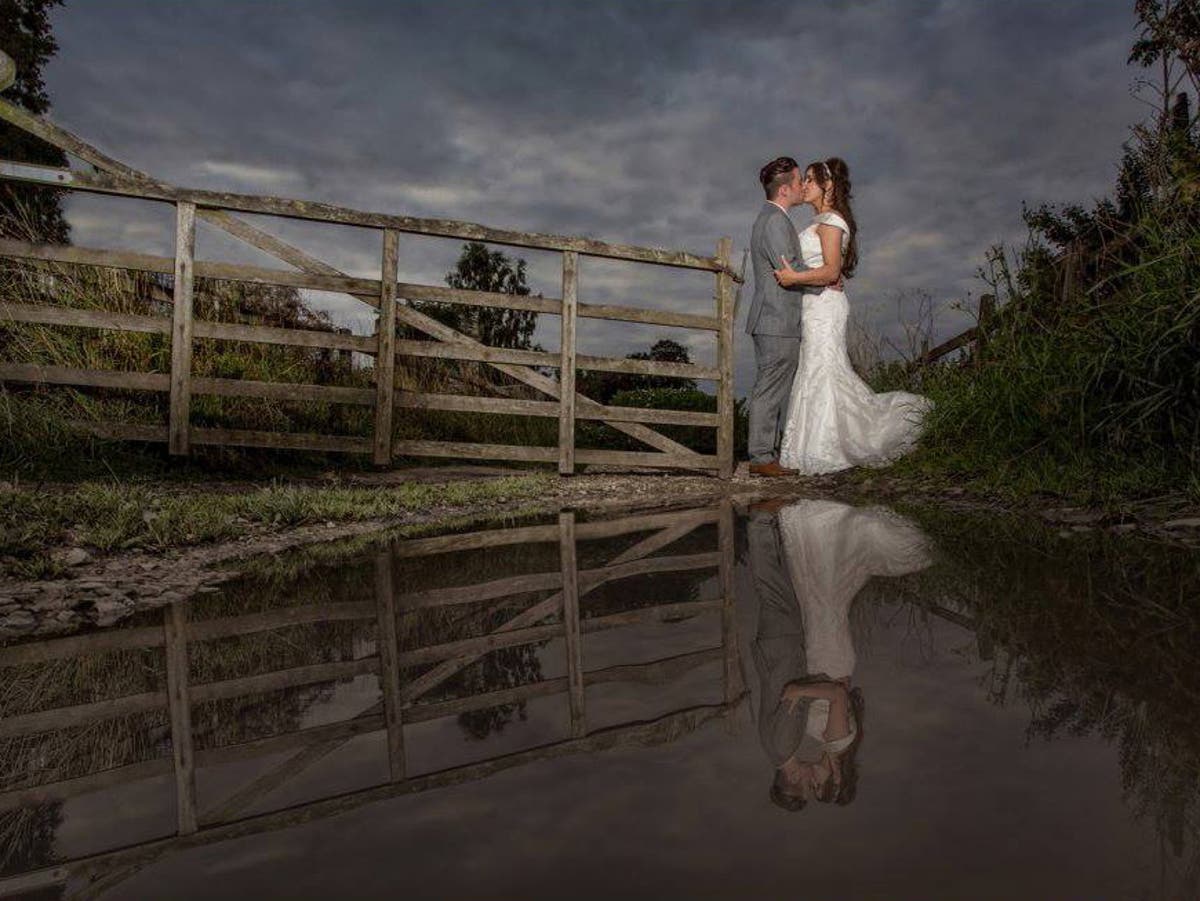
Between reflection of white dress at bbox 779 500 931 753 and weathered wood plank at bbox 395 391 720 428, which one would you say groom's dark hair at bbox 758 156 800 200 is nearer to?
weathered wood plank at bbox 395 391 720 428

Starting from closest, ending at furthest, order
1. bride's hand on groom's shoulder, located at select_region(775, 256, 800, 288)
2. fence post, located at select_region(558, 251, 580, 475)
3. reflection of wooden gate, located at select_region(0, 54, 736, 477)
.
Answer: reflection of wooden gate, located at select_region(0, 54, 736, 477)
bride's hand on groom's shoulder, located at select_region(775, 256, 800, 288)
fence post, located at select_region(558, 251, 580, 475)

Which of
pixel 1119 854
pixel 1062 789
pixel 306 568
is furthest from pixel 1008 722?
pixel 306 568

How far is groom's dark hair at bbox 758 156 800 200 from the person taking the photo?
719 cm

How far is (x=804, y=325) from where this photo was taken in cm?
738

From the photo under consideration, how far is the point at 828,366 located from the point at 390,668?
6.15 meters

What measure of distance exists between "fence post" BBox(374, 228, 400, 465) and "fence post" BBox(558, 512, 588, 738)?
3.85m

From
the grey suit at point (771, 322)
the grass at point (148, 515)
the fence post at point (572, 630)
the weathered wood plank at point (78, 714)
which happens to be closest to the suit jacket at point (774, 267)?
the grey suit at point (771, 322)

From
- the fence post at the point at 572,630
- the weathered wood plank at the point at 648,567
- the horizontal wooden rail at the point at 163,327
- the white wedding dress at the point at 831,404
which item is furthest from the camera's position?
the white wedding dress at the point at 831,404

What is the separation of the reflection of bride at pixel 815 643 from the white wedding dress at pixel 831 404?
3.23 meters

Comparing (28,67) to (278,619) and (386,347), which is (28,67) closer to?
(386,347)

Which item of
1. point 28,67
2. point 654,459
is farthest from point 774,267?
point 28,67

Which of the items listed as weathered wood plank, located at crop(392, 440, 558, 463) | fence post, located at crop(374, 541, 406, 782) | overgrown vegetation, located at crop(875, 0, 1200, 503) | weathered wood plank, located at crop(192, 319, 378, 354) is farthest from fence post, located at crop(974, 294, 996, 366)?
fence post, located at crop(374, 541, 406, 782)

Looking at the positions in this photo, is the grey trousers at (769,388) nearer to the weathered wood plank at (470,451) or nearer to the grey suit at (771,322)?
the grey suit at (771,322)

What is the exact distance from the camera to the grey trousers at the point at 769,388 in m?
7.26
